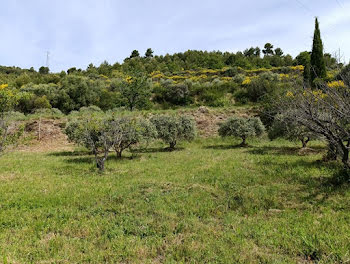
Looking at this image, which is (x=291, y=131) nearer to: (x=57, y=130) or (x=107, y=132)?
(x=107, y=132)

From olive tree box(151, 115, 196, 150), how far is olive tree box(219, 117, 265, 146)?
2.82 m

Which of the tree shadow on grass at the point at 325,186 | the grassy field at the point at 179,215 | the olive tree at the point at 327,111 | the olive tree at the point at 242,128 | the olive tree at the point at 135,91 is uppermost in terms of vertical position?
the olive tree at the point at 135,91

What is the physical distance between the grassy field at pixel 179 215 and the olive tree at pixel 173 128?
707cm

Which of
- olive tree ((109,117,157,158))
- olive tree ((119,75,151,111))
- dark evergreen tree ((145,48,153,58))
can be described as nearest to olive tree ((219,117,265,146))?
olive tree ((109,117,157,158))

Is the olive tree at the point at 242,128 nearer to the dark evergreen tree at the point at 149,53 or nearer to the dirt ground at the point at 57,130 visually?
the dirt ground at the point at 57,130

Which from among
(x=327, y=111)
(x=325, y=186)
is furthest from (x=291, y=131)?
(x=325, y=186)

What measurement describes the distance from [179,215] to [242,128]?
13.7 m

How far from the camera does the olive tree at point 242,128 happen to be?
61.5 ft

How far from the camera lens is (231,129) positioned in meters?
19.0

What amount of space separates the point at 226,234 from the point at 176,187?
3.49 metres

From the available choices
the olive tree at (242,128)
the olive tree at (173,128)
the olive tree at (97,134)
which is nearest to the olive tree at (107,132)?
the olive tree at (97,134)

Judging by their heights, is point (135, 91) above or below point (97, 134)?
above

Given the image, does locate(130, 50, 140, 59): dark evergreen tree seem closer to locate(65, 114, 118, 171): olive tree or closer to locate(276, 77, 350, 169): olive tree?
locate(65, 114, 118, 171): olive tree

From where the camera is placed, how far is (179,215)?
20.8 ft
